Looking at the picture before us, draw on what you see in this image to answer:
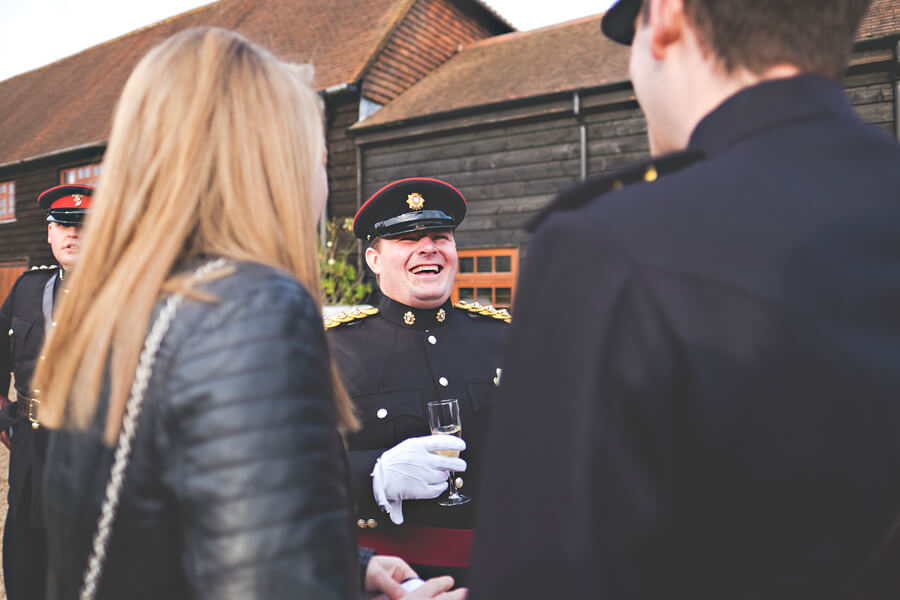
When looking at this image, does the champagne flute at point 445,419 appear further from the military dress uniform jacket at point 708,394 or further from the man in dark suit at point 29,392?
the man in dark suit at point 29,392

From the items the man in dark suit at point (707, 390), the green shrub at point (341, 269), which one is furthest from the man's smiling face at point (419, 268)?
the green shrub at point (341, 269)

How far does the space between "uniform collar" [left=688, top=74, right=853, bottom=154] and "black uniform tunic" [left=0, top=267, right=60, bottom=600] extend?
282 centimetres

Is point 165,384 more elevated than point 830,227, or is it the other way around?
point 830,227

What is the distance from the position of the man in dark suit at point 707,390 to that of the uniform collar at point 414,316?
197 cm

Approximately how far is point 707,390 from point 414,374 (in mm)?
1976

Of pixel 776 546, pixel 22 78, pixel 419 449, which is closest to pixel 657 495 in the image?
pixel 776 546

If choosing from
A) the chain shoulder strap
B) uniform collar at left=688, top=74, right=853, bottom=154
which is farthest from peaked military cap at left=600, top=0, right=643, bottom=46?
the chain shoulder strap

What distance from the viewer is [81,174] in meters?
13.9

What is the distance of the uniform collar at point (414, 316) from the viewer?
8.78 feet

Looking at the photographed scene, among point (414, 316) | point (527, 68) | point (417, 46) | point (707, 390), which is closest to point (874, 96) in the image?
point (527, 68)

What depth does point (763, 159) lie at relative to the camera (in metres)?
0.70

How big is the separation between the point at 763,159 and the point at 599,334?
0.30m

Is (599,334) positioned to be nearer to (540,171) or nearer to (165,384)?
(165,384)

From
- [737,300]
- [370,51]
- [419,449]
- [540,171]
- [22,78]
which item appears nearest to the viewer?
[737,300]
